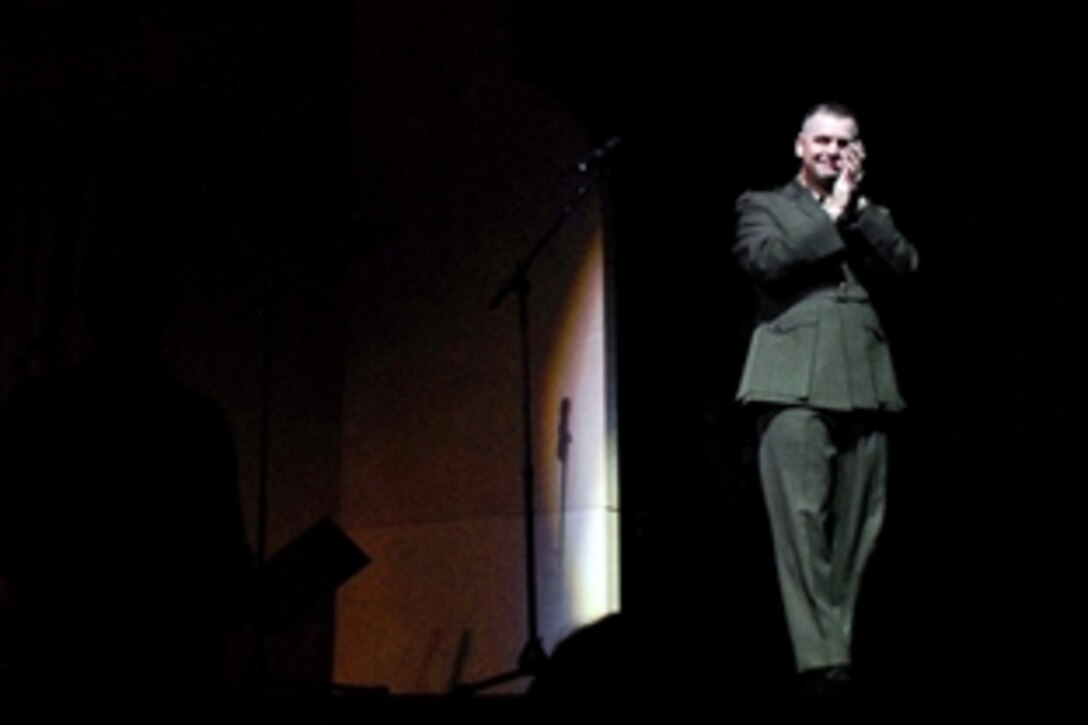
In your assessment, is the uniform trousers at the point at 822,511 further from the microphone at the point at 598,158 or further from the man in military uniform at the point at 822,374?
the microphone at the point at 598,158

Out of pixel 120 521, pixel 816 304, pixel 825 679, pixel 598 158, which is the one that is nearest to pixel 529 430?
pixel 598 158

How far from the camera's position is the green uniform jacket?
3.50 m

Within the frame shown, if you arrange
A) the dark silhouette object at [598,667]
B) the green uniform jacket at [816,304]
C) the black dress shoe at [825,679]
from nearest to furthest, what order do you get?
the dark silhouette object at [598,667]
the black dress shoe at [825,679]
the green uniform jacket at [816,304]

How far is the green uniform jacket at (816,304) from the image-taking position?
11.5 ft

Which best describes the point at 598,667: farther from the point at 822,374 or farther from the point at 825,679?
the point at 822,374

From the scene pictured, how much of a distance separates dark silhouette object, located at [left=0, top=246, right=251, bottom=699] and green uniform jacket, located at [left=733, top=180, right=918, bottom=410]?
1493 millimetres

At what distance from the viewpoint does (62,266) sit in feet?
20.3

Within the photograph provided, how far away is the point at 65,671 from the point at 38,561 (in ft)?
0.67

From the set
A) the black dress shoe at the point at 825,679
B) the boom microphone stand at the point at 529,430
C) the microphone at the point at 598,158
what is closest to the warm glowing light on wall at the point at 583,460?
the boom microphone stand at the point at 529,430

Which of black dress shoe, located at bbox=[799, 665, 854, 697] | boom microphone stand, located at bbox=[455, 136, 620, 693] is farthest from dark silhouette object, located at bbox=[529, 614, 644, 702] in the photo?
black dress shoe, located at bbox=[799, 665, 854, 697]

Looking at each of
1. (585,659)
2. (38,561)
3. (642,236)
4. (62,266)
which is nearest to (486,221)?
(642,236)

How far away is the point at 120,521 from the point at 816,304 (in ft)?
5.94

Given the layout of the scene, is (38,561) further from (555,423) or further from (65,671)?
(555,423)

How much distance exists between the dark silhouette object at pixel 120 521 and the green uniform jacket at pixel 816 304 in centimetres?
149
